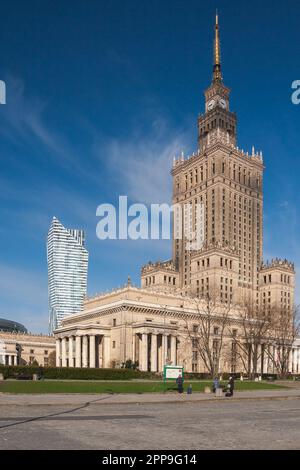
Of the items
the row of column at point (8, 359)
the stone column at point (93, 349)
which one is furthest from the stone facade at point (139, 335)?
the row of column at point (8, 359)

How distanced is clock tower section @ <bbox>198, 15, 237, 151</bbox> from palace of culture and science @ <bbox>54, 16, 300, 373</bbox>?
0.37 m

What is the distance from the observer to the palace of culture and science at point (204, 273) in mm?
114812

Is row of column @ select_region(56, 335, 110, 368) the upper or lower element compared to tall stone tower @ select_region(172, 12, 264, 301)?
lower

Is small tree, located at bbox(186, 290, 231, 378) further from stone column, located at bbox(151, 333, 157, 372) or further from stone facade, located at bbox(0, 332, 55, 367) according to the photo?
stone facade, located at bbox(0, 332, 55, 367)

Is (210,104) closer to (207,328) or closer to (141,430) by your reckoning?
(207,328)

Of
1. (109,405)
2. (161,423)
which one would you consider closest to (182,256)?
(109,405)

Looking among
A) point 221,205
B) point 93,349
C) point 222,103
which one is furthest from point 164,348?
point 222,103

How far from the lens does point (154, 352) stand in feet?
355

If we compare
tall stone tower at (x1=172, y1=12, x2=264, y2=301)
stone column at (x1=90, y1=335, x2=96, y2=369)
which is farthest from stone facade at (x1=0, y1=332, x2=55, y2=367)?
tall stone tower at (x1=172, y1=12, x2=264, y2=301)

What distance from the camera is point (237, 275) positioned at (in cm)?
15775

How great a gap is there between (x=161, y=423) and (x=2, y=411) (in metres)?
9.66

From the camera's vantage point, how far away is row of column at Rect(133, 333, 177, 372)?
4247 inches

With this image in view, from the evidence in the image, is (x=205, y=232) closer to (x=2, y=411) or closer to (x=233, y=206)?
(x=233, y=206)

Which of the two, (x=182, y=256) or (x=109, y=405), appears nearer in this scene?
(x=109, y=405)
